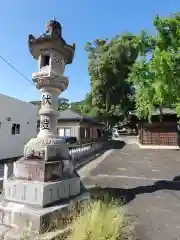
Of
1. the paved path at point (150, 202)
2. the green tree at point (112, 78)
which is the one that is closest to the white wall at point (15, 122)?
the paved path at point (150, 202)

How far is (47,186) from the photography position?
4.21m

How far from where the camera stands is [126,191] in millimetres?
6711

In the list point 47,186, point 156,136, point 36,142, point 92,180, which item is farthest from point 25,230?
point 156,136

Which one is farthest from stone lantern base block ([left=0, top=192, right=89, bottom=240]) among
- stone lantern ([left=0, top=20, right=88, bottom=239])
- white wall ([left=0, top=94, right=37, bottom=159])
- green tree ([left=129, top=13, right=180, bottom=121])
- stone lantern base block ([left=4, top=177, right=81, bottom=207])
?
white wall ([left=0, top=94, right=37, bottom=159])

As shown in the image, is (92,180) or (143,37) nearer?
(92,180)

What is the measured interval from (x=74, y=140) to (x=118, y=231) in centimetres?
2272

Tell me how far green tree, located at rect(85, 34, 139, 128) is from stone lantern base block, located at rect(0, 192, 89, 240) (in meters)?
26.6

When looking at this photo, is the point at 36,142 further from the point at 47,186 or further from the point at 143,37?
the point at 143,37

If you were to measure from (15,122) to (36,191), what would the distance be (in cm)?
1232

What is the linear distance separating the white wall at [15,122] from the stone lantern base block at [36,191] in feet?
33.8

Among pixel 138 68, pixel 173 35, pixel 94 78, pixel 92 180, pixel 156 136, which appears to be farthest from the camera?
pixel 94 78

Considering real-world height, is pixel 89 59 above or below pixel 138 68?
above

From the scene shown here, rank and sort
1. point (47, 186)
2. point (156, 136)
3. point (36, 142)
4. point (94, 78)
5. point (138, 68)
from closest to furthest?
point (47, 186), point (36, 142), point (138, 68), point (156, 136), point (94, 78)

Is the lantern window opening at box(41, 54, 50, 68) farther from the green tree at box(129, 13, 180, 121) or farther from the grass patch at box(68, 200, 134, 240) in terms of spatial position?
the green tree at box(129, 13, 180, 121)
